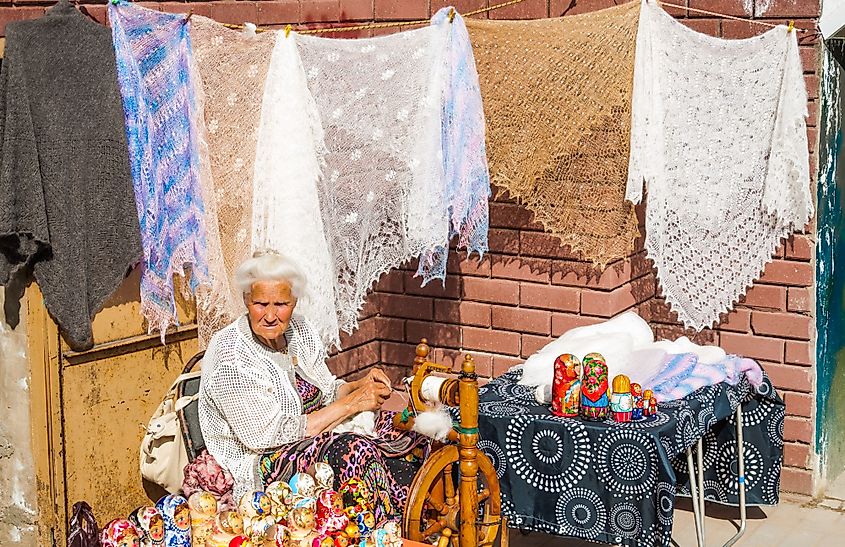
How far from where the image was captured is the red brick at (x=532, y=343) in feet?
18.0

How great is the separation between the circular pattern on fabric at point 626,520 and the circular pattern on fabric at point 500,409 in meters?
0.48

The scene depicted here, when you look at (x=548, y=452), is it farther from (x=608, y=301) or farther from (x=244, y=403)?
(x=608, y=301)

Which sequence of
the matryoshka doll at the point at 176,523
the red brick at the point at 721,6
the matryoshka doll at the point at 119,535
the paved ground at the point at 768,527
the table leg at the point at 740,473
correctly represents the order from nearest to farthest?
the matryoshka doll at the point at 119,535 < the matryoshka doll at the point at 176,523 < the table leg at the point at 740,473 < the paved ground at the point at 768,527 < the red brick at the point at 721,6

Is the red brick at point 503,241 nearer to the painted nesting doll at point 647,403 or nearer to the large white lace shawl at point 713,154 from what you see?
the large white lace shawl at point 713,154

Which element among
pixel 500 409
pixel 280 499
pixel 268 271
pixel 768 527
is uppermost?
pixel 268 271

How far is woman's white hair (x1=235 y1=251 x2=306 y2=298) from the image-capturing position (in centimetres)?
393

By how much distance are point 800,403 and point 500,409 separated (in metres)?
1.89

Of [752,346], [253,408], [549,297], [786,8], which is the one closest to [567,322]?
[549,297]

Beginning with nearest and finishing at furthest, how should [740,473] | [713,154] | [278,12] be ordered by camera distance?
[713,154], [740,473], [278,12]

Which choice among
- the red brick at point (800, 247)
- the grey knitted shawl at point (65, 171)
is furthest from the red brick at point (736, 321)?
the grey knitted shawl at point (65, 171)

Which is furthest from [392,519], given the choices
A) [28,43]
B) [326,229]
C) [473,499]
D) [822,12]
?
[822,12]

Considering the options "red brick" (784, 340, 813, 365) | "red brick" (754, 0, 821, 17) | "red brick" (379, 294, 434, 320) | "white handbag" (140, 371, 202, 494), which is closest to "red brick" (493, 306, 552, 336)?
"red brick" (379, 294, 434, 320)

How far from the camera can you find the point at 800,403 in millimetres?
5410

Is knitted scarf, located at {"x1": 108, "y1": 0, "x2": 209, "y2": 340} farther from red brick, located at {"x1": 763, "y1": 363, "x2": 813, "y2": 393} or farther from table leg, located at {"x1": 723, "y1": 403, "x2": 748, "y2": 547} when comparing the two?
red brick, located at {"x1": 763, "y1": 363, "x2": 813, "y2": 393}
